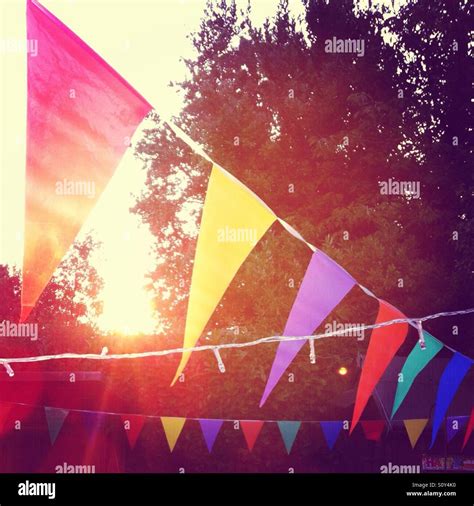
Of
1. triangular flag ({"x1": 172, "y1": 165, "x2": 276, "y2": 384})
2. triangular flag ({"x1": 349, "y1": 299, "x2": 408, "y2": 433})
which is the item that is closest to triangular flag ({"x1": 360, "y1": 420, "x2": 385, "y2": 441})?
triangular flag ({"x1": 349, "y1": 299, "x2": 408, "y2": 433})

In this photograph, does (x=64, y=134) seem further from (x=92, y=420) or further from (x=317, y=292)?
(x=92, y=420)

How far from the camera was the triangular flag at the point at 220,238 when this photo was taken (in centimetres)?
559

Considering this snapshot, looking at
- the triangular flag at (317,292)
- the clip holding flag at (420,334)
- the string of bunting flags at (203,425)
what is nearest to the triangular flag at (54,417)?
the string of bunting flags at (203,425)

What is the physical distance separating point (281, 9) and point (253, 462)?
10.4m

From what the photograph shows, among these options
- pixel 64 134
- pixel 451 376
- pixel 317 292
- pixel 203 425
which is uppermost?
pixel 64 134

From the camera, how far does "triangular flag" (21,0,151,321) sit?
4.77 meters

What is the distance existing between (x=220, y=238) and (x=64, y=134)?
131cm

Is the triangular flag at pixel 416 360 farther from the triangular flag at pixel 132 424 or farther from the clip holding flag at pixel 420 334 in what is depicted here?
the triangular flag at pixel 132 424

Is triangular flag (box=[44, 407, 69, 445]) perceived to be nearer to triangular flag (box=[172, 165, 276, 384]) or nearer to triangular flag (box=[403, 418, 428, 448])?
triangular flag (box=[403, 418, 428, 448])

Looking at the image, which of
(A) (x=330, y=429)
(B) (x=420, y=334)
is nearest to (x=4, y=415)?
(A) (x=330, y=429)

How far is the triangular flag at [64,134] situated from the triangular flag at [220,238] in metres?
0.88

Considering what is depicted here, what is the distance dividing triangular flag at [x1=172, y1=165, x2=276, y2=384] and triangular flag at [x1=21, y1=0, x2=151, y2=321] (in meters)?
0.88

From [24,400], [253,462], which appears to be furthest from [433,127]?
[24,400]

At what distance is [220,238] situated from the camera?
558 cm
